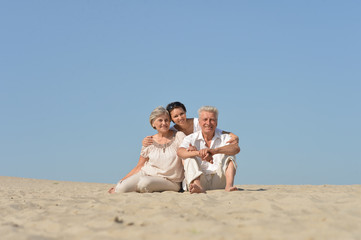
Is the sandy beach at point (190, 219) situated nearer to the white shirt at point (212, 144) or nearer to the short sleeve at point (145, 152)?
the white shirt at point (212, 144)

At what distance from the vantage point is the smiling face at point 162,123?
680 cm

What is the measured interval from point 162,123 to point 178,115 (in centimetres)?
43

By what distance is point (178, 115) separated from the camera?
23.4 feet

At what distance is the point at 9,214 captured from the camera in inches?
202

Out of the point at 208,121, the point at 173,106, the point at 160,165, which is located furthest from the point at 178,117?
the point at 160,165

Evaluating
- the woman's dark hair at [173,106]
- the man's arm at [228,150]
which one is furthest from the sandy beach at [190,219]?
the woman's dark hair at [173,106]

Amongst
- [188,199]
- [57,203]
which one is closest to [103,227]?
[188,199]

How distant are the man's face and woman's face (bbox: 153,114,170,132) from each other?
1.91 feet

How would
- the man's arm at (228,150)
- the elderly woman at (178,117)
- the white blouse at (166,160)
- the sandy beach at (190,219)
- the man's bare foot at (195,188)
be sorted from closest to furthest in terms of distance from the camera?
the sandy beach at (190,219) → the man's bare foot at (195,188) → the man's arm at (228,150) → the white blouse at (166,160) → the elderly woman at (178,117)

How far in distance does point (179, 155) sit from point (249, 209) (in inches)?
96.3

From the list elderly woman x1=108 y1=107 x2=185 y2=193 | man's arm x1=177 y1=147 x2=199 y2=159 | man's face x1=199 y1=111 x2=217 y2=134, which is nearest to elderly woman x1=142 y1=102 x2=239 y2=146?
elderly woman x1=108 y1=107 x2=185 y2=193

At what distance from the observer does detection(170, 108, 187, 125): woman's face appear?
280 inches

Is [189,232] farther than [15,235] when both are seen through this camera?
No

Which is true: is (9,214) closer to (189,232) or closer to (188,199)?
(188,199)
